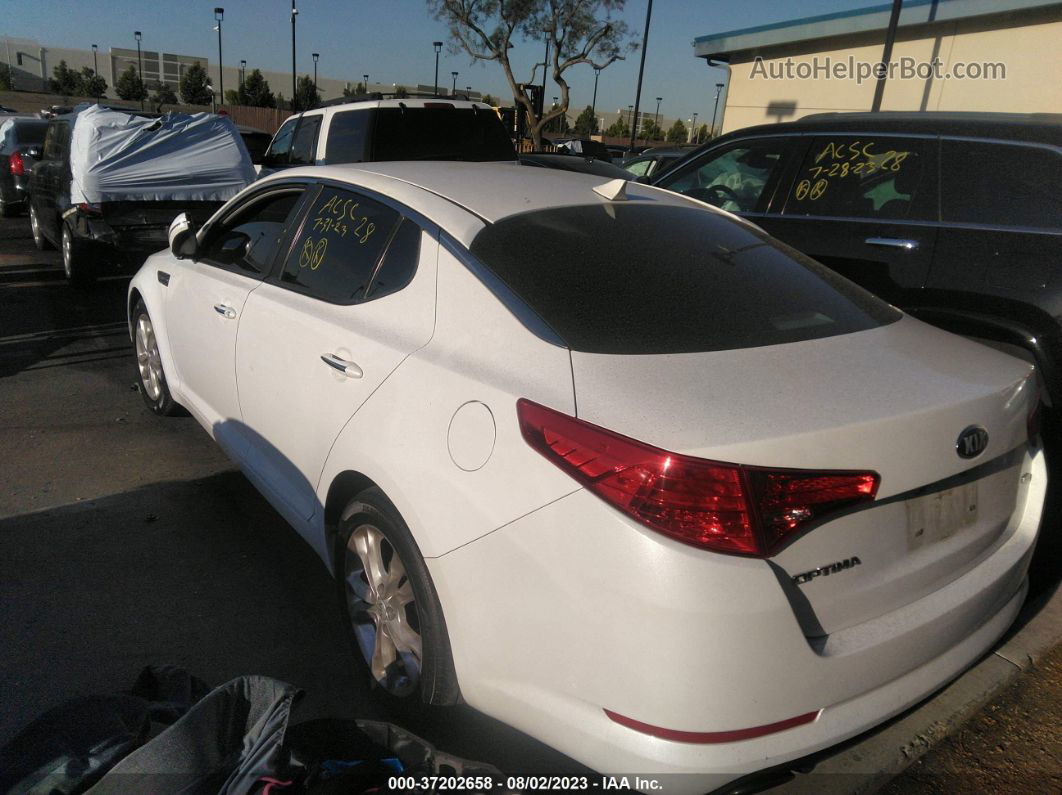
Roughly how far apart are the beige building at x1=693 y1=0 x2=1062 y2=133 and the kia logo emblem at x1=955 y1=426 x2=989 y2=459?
46.3 ft

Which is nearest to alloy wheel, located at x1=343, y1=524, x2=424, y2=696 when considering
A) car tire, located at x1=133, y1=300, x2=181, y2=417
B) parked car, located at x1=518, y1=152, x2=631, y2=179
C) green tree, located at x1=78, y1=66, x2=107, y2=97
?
car tire, located at x1=133, y1=300, x2=181, y2=417

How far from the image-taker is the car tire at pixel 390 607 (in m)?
2.19

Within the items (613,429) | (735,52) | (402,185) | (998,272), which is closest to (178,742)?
(613,429)

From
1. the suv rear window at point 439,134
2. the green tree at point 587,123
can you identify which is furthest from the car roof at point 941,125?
the green tree at point 587,123

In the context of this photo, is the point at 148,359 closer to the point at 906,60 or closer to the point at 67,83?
the point at 906,60

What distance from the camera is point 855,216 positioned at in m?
4.26

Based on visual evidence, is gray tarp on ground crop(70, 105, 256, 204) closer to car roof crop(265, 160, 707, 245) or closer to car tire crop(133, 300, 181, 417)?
car tire crop(133, 300, 181, 417)

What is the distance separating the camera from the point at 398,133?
8391mm

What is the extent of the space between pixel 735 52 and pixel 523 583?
19487mm

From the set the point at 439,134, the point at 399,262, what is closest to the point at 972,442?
the point at 399,262

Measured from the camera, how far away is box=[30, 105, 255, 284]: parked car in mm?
7953

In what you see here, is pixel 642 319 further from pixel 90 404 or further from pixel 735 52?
pixel 735 52

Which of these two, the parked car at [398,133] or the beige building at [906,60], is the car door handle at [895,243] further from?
the beige building at [906,60]

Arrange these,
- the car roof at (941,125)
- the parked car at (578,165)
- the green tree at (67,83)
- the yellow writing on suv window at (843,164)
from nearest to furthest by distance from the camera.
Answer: the car roof at (941,125)
the yellow writing on suv window at (843,164)
the parked car at (578,165)
the green tree at (67,83)
